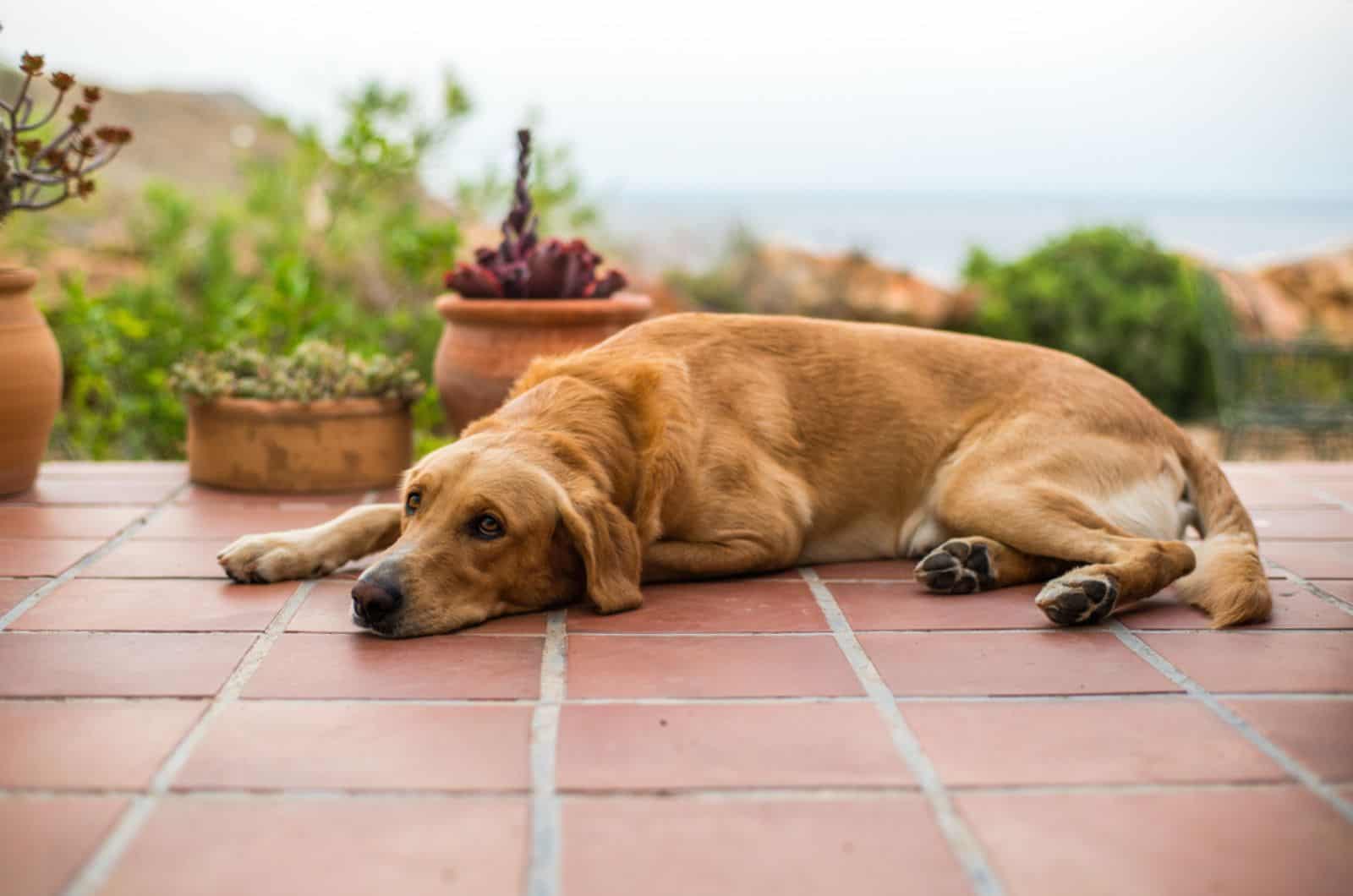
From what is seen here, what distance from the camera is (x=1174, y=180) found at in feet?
196

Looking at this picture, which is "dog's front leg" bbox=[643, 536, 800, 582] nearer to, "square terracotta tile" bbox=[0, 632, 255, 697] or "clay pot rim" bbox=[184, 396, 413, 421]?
"square terracotta tile" bbox=[0, 632, 255, 697]

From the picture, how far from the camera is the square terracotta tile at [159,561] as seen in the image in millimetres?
3572

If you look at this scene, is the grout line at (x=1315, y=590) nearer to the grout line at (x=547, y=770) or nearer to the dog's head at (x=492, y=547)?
the dog's head at (x=492, y=547)

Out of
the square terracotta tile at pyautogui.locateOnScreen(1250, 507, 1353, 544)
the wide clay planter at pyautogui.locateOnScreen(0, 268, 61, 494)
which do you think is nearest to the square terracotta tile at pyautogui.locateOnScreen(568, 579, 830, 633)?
the square terracotta tile at pyautogui.locateOnScreen(1250, 507, 1353, 544)

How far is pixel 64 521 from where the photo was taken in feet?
13.9

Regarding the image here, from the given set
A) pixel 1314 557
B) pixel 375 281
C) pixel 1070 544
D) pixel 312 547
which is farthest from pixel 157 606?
pixel 375 281

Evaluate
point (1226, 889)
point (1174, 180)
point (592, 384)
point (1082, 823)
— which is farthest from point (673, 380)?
point (1174, 180)

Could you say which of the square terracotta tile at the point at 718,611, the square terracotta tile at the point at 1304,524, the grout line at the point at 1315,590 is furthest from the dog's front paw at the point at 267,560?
the square terracotta tile at the point at 1304,524

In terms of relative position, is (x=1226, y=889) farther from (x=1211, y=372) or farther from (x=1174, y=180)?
(x=1174, y=180)

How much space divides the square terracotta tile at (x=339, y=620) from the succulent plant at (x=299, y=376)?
1.70 metres

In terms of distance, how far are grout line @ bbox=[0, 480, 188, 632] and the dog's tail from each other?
3.18 m

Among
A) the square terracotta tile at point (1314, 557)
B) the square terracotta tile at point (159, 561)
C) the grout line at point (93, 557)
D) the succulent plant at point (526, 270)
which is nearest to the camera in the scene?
the grout line at point (93, 557)

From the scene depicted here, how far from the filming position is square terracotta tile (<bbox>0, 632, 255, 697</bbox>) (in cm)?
260

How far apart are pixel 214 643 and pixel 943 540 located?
7.19ft
